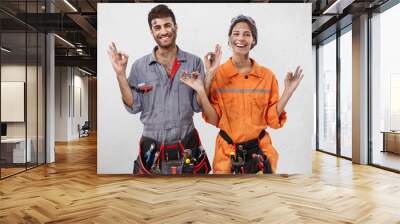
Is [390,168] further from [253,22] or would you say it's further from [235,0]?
[235,0]

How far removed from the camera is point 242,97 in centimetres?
661

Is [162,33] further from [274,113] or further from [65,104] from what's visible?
[65,104]

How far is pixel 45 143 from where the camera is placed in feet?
28.7

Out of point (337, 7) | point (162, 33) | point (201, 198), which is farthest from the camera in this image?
point (337, 7)

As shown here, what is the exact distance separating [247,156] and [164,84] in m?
1.85

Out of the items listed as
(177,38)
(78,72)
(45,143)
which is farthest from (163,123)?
(78,72)

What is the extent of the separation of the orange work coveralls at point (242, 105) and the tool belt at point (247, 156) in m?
0.05

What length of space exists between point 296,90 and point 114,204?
3.70 m

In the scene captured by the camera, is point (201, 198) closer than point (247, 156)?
Yes

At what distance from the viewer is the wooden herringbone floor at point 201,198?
13.9ft

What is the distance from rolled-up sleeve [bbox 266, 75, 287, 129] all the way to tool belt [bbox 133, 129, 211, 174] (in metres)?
1.27

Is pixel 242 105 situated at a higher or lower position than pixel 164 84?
lower

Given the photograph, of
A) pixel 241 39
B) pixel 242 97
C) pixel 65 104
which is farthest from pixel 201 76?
pixel 65 104

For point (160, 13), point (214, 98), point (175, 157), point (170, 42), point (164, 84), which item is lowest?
point (175, 157)
